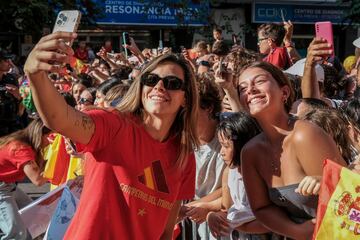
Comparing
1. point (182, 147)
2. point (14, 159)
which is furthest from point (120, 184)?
point (14, 159)

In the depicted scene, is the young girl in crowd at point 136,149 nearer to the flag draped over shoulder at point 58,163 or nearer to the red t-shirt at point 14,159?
the flag draped over shoulder at point 58,163

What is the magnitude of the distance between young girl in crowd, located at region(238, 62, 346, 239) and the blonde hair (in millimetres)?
274

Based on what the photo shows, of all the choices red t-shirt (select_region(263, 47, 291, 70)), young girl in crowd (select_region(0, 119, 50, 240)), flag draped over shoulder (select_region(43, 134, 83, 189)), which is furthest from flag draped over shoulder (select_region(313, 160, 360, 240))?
red t-shirt (select_region(263, 47, 291, 70))

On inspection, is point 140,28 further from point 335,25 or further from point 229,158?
point 229,158

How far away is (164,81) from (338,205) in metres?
1.06

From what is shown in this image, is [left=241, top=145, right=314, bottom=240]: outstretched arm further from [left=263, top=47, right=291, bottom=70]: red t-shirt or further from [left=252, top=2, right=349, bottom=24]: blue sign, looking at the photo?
[left=252, top=2, right=349, bottom=24]: blue sign

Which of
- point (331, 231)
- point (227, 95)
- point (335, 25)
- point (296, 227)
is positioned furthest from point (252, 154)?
point (335, 25)

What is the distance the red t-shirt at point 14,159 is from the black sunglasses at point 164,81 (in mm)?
2648

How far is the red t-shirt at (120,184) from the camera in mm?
2857

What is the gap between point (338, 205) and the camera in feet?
8.68

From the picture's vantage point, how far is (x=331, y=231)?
2.66 metres

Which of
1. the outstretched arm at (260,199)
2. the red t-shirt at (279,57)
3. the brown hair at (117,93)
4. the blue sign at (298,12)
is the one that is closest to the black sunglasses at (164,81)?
the outstretched arm at (260,199)

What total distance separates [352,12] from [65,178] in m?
12.4

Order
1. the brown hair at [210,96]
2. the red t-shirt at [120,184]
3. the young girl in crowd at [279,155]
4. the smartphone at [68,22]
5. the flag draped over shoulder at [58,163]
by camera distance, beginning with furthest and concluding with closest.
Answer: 1. the flag draped over shoulder at [58,163]
2. the brown hair at [210,96]
3. the young girl in crowd at [279,155]
4. the red t-shirt at [120,184]
5. the smartphone at [68,22]
